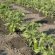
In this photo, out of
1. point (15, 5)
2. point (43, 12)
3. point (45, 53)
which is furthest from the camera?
point (15, 5)

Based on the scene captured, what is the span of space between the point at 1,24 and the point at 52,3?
3441mm

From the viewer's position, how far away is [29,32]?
10008mm

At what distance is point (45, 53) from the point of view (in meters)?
8.43

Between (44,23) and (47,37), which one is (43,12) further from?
(47,37)

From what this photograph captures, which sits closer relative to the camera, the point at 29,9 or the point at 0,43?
the point at 0,43

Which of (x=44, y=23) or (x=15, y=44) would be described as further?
(x=44, y=23)

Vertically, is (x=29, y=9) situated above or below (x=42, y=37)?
below

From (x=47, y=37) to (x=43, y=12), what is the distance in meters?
4.56

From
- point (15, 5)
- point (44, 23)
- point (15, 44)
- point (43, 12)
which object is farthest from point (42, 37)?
point (15, 5)

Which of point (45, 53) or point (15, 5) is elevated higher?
point (45, 53)

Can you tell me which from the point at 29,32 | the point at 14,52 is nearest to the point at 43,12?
the point at 29,32

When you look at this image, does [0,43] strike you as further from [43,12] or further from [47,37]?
[43,12]

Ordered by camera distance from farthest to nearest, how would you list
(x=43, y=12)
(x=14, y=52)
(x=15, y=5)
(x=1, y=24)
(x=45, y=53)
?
(x=15, y=5) < (x=43, y=12) < (x=1, y=24) < (x=14, y=52) < (x=45, y=53)

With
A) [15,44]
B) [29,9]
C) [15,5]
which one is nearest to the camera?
[15,44]
